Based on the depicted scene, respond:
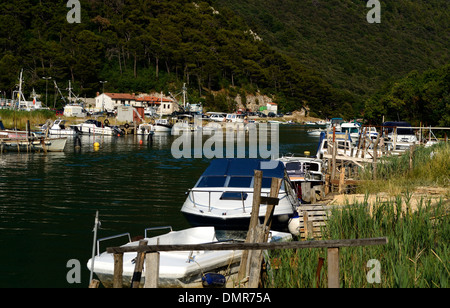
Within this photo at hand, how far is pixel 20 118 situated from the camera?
71125 millimetres

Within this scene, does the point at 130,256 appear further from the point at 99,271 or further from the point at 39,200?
the point at 39,200

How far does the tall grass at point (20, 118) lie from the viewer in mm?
68000

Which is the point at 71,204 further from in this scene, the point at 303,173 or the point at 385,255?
the point at 385,255

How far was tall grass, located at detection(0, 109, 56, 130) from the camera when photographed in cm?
6800

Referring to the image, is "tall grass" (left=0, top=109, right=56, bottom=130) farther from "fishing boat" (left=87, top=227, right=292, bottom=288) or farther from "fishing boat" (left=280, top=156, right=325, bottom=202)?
"fishing boat" (left=87, top=227, right=292, bottom=288)

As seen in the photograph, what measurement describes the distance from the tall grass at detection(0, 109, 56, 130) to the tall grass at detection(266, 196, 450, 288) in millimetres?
58458

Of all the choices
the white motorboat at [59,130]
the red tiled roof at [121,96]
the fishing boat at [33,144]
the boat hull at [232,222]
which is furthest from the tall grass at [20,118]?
the boat hull at [232,222]

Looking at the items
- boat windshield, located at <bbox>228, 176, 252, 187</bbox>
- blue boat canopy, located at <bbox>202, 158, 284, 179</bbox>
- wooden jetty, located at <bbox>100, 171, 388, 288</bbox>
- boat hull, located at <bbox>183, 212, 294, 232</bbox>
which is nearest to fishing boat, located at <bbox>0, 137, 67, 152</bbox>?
blue boat canopy, located at <bbox>202, 158, 284, 179</bbox>

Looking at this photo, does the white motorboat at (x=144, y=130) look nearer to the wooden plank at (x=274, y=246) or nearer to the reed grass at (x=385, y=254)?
the reed grass at (x=385, y=254)

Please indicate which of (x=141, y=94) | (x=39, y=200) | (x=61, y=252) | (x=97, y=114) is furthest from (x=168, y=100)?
(x=61, y=252)

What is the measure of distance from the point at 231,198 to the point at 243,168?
2314 mm

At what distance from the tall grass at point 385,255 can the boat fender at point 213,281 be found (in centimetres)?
108

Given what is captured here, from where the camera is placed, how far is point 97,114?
4099 inches
